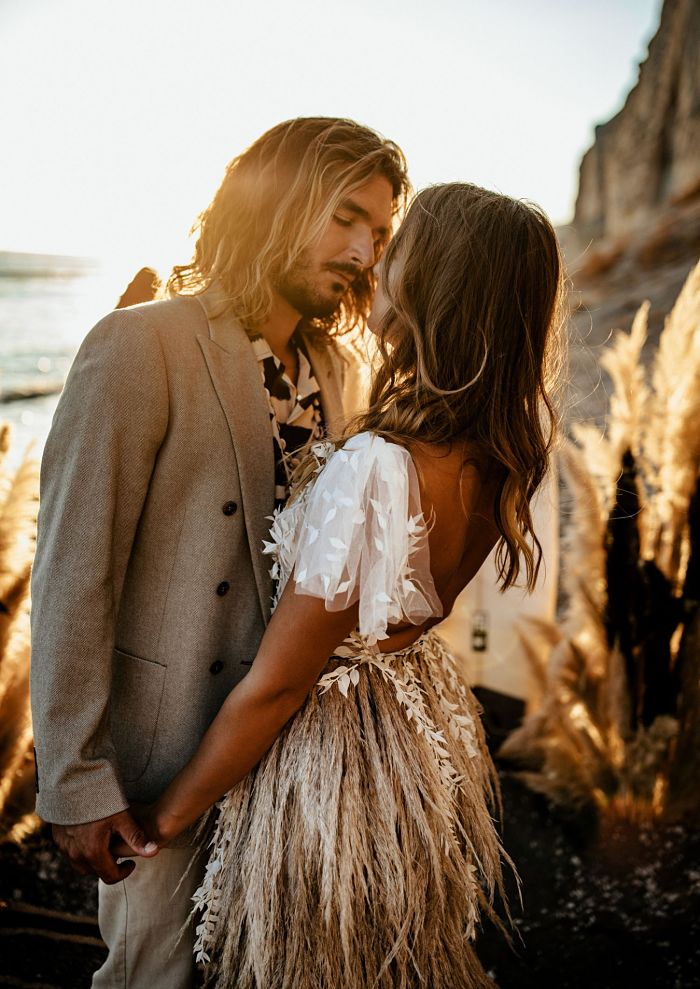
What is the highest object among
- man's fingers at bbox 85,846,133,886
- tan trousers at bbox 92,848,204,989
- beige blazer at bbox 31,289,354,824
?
beige blazer at bbox 31,289,354,824

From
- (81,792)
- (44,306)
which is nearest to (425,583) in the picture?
(81,792)

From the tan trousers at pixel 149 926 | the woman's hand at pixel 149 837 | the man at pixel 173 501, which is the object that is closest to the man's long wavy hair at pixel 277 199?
the man at pixel 173 501

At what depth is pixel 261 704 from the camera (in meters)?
1.22

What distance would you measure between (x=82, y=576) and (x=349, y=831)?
0.68m

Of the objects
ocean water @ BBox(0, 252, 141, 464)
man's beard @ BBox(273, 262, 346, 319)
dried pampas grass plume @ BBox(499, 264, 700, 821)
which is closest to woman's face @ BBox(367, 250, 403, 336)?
man's beard @ BBox(273, 262, 346, 319)

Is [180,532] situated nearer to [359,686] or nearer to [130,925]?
[359,686]

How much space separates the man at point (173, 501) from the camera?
1.30 meters

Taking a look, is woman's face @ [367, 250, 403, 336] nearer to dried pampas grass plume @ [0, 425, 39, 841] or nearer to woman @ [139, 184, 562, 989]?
woman @ [139, 184, 562, 989]

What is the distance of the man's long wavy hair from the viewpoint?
177 centimetres

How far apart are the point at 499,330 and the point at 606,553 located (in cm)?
155

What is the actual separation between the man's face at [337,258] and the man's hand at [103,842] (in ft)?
4.12

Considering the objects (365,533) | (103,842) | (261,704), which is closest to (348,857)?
(261,704)

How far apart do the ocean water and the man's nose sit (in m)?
0.65

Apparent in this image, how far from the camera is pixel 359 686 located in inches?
56.1
